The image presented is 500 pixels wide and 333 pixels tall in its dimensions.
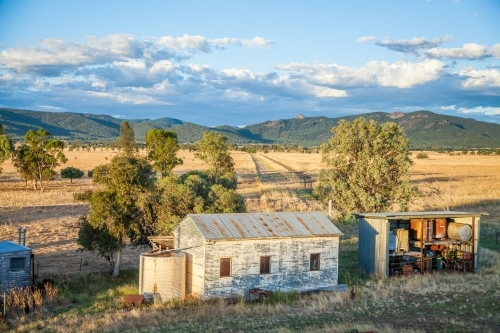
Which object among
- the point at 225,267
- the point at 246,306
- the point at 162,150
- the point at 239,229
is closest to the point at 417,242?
the point at 239,229

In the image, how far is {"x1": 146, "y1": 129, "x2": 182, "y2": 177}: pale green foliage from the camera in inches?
2031

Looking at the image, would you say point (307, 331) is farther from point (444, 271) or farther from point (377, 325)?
point (444, 271)

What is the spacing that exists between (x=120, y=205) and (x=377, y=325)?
14.5 m

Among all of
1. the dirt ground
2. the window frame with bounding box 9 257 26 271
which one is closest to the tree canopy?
the dirt ground

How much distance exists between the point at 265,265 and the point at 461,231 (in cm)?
1199

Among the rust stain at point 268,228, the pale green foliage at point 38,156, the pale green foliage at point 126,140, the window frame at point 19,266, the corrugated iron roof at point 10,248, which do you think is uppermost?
the pale green foliage at point 126,140

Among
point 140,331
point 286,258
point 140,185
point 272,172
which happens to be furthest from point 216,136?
point 272,172

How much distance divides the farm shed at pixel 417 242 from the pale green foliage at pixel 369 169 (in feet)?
Result: 25.2

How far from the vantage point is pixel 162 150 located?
51938 millimetres

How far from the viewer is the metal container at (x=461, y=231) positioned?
1153 inches

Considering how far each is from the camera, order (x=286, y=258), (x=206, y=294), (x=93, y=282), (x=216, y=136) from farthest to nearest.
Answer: (x=216, y=136)
(x=93, y=282)
(x=286, y=258)
(x=206, y=294)

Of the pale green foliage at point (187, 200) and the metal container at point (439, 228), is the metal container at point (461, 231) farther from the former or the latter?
the pale green foliage at point (187, 200)

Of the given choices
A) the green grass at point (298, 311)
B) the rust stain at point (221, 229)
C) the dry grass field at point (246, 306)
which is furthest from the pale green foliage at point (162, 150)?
the rust stain at point (221, 229)

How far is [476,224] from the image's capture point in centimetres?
2983
